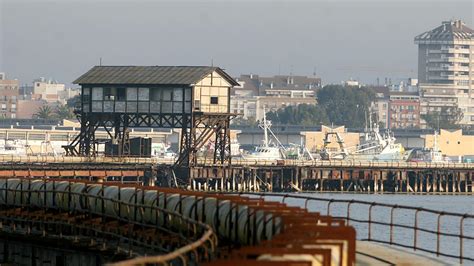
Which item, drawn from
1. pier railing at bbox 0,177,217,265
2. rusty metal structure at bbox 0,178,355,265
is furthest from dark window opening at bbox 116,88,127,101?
pier railing at bbox 0,177,217,265

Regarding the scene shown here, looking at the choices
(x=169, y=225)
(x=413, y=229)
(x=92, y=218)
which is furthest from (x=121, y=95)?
(x=169, y=225)

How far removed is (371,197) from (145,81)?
2637cm

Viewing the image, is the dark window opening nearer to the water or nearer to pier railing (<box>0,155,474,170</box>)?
pier railing (<box>0,155,474,170</box>)

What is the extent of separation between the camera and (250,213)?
33.7 m

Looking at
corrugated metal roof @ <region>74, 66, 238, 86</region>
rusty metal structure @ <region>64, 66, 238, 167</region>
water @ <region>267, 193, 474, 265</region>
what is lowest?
water @ <region>267, 193, 474, 265</region>

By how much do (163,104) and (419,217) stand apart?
2439 centimetres

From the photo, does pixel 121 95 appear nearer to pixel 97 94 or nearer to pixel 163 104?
pixel 97 94

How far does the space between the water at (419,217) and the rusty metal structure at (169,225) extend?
9789mm

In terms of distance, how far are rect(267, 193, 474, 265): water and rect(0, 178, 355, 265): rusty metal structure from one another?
9.79 m

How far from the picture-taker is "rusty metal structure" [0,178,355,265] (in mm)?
25109

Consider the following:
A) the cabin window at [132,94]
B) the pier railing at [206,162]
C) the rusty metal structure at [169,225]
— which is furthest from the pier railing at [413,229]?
the cabin window at [132,94]

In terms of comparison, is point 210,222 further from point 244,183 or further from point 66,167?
point 244,183

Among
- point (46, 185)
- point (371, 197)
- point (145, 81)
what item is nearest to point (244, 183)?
point (371, 197)

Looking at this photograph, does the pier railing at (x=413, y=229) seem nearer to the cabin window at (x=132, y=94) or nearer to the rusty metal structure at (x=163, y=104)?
the rusty metal structure at (x=163, y=104)
